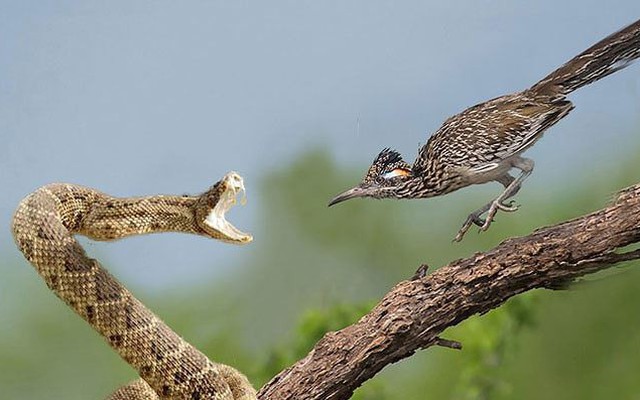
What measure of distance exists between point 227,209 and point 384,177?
335mm

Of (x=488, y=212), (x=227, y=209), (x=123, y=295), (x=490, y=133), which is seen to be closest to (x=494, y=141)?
(x=490, y=133)

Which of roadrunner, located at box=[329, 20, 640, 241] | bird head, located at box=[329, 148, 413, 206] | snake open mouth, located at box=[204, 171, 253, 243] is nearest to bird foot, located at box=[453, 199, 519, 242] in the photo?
roadrunner, located at box=[329, 20, 640, 241]

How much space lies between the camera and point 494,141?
6.92ft

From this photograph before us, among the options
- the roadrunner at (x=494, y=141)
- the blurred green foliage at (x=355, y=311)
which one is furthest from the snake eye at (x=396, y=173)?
the blurred green foliage at (x=355, y=311)

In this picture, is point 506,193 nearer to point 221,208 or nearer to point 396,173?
point 396,173

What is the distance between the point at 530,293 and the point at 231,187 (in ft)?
2.80

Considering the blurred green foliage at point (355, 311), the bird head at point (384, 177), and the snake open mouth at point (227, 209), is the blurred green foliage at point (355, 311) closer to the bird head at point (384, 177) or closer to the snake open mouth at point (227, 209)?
the bird head at point (384, 177)

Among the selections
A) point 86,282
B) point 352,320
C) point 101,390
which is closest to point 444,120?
point 352,320

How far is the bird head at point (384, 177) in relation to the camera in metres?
2.17

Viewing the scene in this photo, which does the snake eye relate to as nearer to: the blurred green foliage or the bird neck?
the bird neck

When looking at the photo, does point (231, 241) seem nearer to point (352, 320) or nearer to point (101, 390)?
point (352, 320)

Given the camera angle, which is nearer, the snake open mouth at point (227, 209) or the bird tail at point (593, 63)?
the snake open mouth at point (227, 209)

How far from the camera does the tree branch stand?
202 centimetres

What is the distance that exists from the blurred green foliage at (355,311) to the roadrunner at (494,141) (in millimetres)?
275
